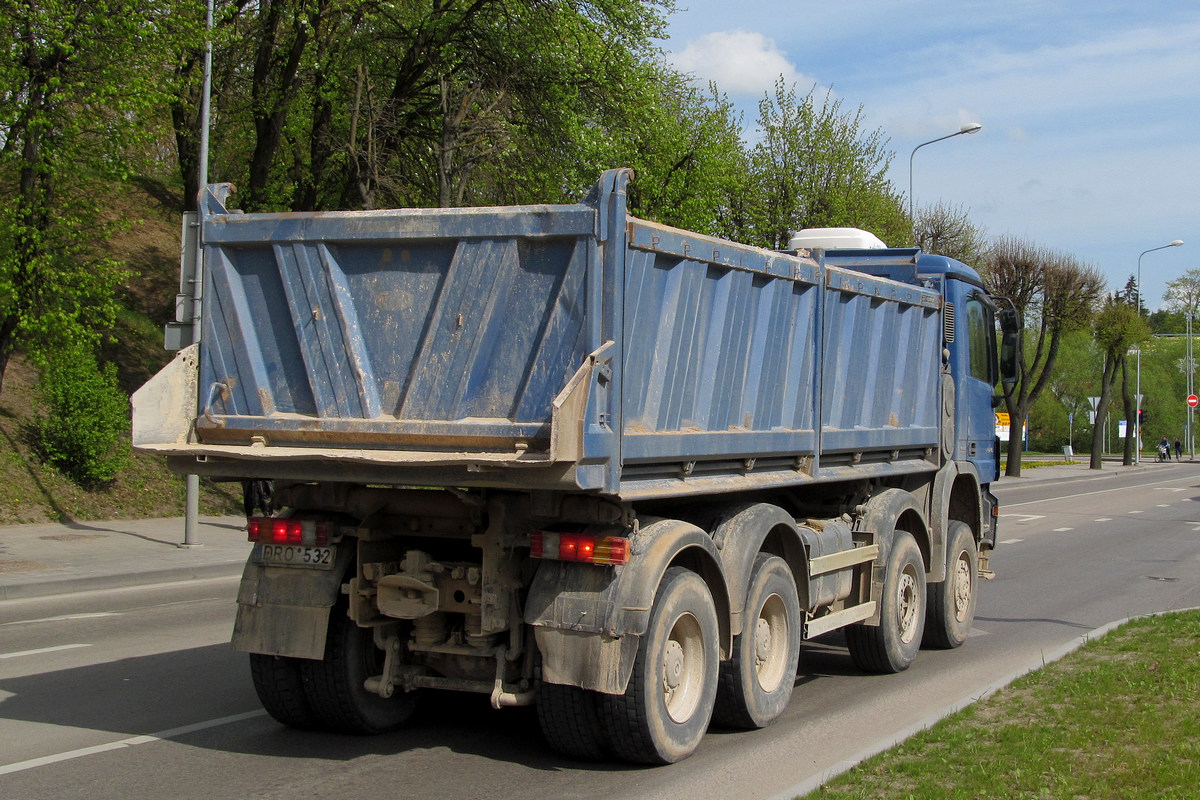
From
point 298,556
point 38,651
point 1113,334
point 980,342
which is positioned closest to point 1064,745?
point 298,556

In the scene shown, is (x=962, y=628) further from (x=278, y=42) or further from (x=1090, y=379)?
(x=1090, y=379)

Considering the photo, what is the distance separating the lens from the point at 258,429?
6082mm

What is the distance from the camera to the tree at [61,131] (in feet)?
44.5

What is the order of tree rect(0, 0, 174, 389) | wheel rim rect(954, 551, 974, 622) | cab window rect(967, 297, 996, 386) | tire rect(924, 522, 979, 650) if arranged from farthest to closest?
tree rect(0, 0, 174, 389)
cab window rect(967, 297, 996, 386)
wheel rim rect(954, 551, 974, 622)
tire rect(924, 522, 979, 650)

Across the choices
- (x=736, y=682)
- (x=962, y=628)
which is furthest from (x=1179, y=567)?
(x=736, y=682)

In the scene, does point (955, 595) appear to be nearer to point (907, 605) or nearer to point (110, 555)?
point (907, 605)

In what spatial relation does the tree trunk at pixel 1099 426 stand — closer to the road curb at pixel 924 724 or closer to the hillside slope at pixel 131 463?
the hillside slope at pixel 131 463

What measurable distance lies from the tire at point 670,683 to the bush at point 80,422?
14.3 metres

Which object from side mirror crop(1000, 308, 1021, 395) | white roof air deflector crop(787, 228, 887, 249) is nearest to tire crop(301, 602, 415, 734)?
white roof air deflector crop(787, 228, 887, 249)

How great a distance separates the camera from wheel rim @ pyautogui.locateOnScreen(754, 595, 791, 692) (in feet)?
22.7

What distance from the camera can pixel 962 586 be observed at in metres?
10.1

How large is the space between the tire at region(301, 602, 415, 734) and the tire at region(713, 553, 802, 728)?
6.48 feet

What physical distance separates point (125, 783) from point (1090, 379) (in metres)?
81.0

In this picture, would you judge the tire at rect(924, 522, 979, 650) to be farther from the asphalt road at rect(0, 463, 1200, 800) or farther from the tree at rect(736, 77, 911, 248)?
the tree at rect(736, 77, 911, 248)
